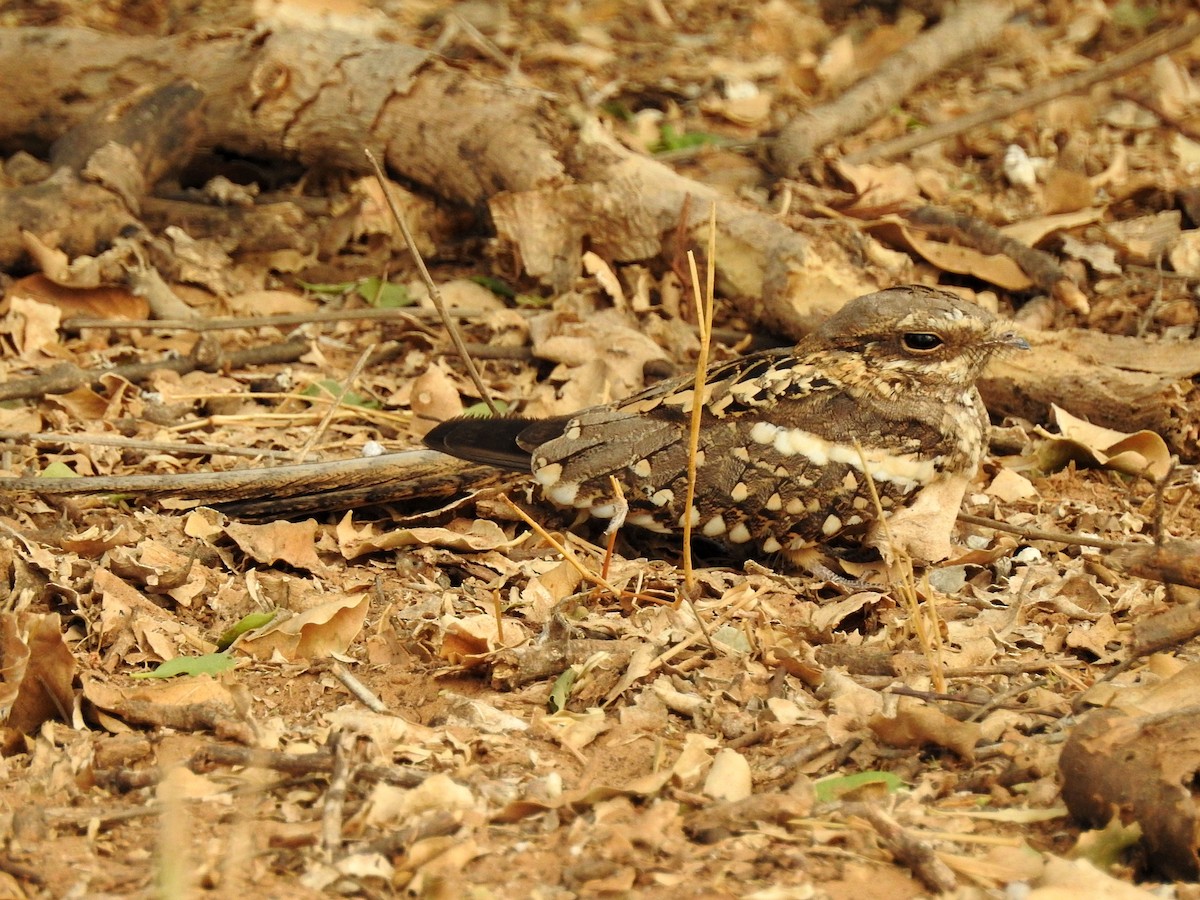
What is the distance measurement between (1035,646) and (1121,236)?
8.36 ft

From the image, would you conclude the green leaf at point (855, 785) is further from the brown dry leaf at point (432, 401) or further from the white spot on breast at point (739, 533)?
the brown dry leaf at point (432, 401)

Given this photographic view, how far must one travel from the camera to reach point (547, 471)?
148 inches

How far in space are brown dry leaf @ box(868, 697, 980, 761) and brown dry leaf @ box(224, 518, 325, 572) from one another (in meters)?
1.64

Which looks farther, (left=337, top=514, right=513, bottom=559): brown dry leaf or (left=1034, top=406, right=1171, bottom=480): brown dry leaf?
(left=1034, top=406, right=1171, bottom=480): brown dry leaf

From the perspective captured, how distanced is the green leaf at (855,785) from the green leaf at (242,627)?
4.74ft

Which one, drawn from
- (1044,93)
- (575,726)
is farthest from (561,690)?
(1044,93)

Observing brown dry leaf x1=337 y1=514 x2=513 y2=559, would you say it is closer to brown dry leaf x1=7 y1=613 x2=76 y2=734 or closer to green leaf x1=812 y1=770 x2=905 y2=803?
brown dry leaf x1=7 y1=613 x2=76 y2=734

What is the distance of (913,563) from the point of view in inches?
148

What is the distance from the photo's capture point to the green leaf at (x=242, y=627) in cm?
324

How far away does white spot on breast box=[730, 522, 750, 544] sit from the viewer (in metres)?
3.72

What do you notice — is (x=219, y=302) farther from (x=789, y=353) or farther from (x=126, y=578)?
(x=789, y=353)

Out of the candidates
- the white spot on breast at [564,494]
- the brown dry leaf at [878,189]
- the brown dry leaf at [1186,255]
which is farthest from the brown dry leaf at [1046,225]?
the white spot on breast at [564,494]

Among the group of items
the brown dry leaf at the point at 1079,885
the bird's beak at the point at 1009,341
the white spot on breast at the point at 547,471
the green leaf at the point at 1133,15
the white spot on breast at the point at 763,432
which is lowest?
the white spot on breast at the point at 547,471

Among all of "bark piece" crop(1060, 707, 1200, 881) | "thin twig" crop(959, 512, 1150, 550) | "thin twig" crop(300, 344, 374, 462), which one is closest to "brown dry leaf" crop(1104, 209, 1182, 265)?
"thin twig" crop(959, 512, 1150, 550)
